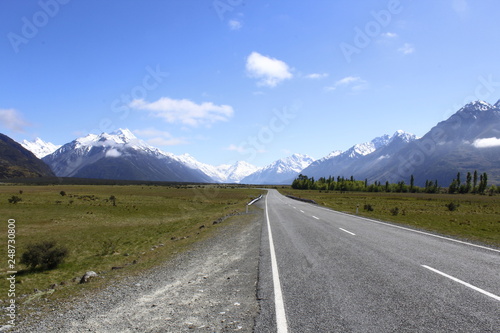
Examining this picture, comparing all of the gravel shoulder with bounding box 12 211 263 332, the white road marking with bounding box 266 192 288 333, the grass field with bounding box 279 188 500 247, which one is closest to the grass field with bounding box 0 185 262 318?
the gravel shoulder with bounding box 12 211 263 332

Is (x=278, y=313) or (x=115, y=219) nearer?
(x=278, y=313)

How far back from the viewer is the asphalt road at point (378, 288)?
4773 millimetres

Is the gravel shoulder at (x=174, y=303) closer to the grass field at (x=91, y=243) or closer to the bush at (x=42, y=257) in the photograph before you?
the grass field at (x=91, y=243)

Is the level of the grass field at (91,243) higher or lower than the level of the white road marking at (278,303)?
lower

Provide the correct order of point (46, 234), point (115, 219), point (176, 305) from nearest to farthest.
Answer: point (176, 305)
point (46, 234)
point (115, 219)

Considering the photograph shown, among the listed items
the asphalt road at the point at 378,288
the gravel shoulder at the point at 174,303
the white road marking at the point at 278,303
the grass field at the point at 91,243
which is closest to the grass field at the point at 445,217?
the asphalt road at the point at 378,288

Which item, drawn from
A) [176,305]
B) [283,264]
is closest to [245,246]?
[283,264]

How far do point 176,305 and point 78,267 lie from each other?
29.0ft

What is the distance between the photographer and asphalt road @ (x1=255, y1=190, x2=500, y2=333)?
4.77 m

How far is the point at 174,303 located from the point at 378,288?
450 centimetres

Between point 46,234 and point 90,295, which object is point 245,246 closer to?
point 90,295

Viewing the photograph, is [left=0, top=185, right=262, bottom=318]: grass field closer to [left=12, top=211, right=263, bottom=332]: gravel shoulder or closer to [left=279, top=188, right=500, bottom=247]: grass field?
[left=12, top=211, right=263, bottom=332]: gravel shoulder

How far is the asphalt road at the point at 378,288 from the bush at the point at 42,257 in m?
9.25

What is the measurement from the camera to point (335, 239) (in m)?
13.1
